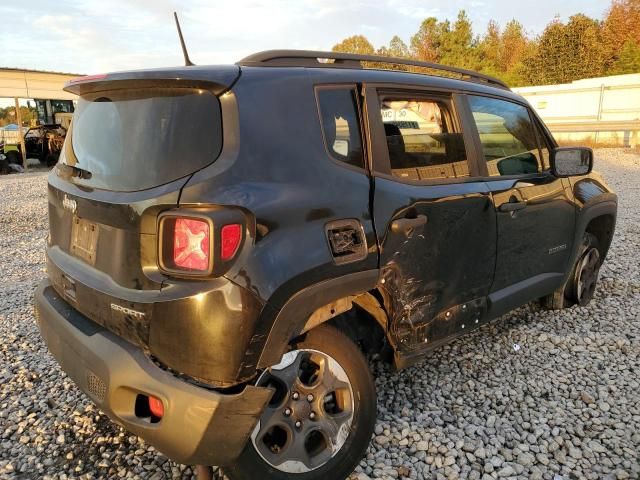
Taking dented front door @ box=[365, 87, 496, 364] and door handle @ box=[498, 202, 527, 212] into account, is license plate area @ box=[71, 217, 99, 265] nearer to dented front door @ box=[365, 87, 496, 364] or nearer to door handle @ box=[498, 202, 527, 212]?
dented front door @ box=[365, 87, 496, 364]

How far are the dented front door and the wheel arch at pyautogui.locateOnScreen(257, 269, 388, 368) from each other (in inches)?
4.0

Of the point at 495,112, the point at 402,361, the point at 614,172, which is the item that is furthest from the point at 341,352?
the point at 614,172

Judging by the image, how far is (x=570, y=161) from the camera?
3.74m

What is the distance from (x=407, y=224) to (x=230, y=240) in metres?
1.00

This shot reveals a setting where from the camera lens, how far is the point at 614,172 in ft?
48.3

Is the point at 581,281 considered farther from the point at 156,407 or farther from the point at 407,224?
the point at 156,407

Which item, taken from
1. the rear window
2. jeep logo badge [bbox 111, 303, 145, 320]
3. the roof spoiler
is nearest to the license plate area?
the rear window

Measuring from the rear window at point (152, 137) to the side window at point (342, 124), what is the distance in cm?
53

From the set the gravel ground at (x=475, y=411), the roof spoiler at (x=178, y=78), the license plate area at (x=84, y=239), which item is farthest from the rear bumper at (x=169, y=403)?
→ the roof spoiler at (x=178, y=78)

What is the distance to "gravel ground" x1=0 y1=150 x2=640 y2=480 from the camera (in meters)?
2.59

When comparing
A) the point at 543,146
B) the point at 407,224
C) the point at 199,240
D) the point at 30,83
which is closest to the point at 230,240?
the point at 199,240

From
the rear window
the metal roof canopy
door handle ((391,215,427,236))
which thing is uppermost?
the metal roof canopy

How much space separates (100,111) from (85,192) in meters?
0.42

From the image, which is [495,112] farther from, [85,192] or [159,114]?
[85,192]
